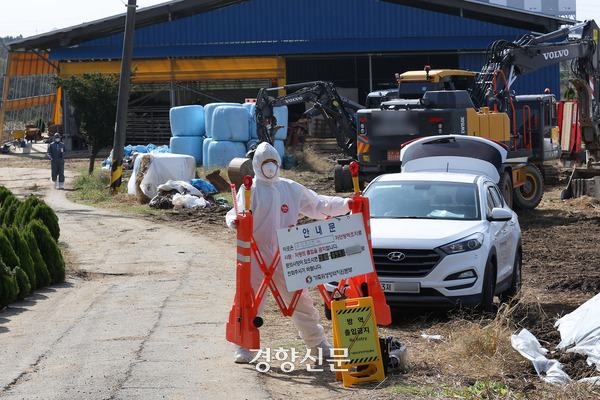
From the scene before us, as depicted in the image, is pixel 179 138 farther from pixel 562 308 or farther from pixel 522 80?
pixel 562 308

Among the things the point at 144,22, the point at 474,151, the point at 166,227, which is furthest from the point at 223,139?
the point at 144,22

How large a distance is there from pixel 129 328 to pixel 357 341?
2.80 meters

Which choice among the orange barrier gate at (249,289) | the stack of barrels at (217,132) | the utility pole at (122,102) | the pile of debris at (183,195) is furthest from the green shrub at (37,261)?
the stack of barrels at (217,132)

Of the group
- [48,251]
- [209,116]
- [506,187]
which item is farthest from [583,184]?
[209,116]

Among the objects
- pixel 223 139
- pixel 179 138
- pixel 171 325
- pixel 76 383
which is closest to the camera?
pixel 76 383

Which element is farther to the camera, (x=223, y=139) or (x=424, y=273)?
(x=223, y=139)

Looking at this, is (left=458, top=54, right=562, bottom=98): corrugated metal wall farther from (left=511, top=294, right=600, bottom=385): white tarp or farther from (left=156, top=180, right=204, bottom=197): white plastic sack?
(left=511, top=294, right=600, bottom=385): white tarp

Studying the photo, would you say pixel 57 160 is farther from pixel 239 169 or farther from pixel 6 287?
pixel 6 287

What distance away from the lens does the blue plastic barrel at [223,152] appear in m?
28.8

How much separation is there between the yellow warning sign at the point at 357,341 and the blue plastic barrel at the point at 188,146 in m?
24.7

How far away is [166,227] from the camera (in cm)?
1778

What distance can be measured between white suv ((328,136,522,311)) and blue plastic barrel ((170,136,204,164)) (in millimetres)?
20941

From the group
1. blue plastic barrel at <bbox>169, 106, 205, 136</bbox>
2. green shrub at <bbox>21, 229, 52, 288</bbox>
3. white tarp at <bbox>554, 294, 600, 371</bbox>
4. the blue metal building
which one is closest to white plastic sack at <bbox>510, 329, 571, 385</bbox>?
white tarp at <bbox>554, 294, 600, 371</bbox>

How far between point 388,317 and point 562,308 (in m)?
3.46
